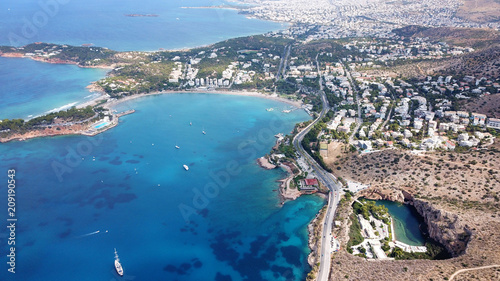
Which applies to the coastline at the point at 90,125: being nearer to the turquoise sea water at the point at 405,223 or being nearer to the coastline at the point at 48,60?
the coastline at the point at 48,60

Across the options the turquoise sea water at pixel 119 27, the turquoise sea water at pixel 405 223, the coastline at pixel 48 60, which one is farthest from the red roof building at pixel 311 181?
the turquoise sea water at pixel 119 27

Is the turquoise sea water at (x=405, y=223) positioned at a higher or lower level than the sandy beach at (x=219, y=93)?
lower

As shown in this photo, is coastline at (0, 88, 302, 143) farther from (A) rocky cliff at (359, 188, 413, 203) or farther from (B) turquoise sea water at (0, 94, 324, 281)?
(A) rocky cliff at (359, 188, 413, 203)

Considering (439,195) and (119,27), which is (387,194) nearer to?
(439,195)

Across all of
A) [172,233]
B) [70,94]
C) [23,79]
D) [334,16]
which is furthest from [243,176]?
[334,16]

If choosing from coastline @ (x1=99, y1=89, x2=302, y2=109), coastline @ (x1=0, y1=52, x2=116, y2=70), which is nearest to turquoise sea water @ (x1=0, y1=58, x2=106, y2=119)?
Answer: coastline @ (x1=0, y1=52, x2=116, y2=70)

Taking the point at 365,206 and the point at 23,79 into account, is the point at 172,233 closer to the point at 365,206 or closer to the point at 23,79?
the point at 365,206
